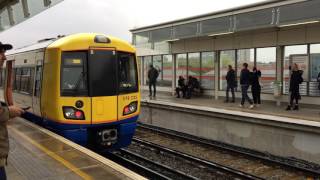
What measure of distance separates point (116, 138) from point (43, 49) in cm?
274

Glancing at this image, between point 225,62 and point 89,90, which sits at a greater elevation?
point 225,62

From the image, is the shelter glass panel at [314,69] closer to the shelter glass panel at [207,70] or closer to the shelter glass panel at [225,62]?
the shelter glass panel at [225,62]

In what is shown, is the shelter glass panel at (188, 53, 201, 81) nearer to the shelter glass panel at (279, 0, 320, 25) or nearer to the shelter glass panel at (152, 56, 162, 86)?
the shelter glass panel at (152, 56, 162, 86)

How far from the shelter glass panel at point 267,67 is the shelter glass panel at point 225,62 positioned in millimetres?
1405

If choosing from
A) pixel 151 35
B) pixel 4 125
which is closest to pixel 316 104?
pixel 151 35

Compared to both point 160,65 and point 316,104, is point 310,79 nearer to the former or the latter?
point 316,104

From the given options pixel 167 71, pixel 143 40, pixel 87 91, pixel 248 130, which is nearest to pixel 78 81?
pixel 87 91

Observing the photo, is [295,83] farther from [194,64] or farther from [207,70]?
[194,64]

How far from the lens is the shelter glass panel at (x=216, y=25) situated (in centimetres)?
1460

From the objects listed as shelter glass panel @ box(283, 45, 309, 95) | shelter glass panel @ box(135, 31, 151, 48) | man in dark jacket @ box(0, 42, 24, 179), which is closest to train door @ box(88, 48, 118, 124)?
man in dark jacket @ box(0, 42, 24, 179)

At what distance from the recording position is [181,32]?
17203 mm

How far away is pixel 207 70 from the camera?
1766cm

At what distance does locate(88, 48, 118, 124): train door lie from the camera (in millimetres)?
8055

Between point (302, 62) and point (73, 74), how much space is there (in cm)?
878
